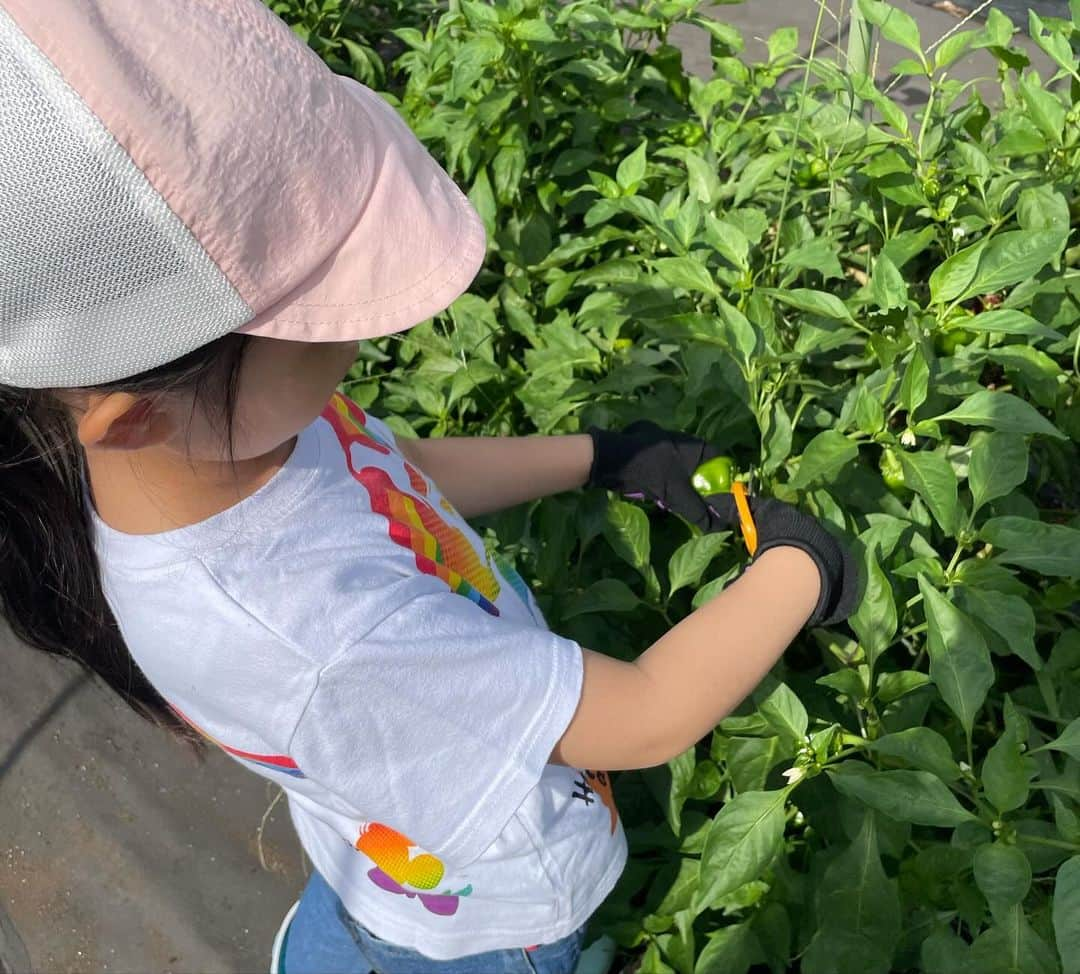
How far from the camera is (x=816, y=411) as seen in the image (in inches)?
53.9

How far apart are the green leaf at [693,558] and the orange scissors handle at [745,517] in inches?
1.4

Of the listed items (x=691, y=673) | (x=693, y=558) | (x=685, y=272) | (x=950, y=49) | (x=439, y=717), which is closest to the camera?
(x=439, y=717)

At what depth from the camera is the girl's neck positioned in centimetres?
81

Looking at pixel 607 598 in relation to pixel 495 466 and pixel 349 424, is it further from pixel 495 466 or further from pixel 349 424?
pixel 349 424

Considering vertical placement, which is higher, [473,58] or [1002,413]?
[473,58]

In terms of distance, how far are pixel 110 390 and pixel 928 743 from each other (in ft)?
2.30

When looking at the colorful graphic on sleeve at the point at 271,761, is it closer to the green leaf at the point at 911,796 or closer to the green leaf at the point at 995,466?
the green leaf at the point at 911,796

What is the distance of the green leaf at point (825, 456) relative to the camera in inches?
42.1

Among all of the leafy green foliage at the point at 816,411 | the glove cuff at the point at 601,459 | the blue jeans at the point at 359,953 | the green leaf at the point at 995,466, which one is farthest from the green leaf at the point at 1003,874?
the glove cuff at the point at 601,459

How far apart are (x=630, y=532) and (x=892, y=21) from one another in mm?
720

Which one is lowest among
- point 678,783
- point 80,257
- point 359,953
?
point 359,953

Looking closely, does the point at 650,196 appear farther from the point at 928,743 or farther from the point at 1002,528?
the point at 928,743

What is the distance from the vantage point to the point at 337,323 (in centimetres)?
71

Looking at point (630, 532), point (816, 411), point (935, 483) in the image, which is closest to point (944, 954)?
point (935, 483)
